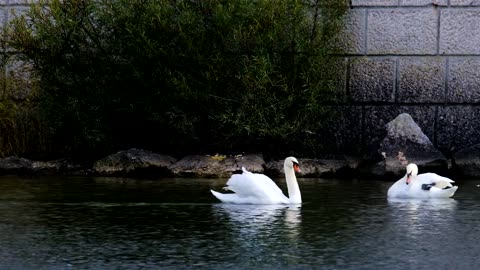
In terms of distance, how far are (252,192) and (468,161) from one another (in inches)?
189

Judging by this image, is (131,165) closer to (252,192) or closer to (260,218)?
(252,192)

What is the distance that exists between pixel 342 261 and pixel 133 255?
1649 millimetres

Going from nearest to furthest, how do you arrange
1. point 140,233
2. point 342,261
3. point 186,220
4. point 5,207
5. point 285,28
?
point 342,261, point 140,233, point 186,220, point 5,207, point 285,28

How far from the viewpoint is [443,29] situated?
1753 cm

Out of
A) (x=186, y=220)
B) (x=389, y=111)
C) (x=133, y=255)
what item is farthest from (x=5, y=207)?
(x=389, y=111)

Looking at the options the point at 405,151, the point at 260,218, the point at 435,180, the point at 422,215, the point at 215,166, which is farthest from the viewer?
the point at 405,151

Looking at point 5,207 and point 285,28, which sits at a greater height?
point 285,28

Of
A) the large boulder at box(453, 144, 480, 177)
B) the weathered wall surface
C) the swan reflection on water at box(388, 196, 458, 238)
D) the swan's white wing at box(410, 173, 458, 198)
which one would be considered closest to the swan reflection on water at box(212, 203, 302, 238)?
the swan reflection on water at box(388, 196, 458, 238)

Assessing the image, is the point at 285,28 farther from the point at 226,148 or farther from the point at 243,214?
the point at 243,214

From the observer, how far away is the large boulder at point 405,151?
53.5 ft

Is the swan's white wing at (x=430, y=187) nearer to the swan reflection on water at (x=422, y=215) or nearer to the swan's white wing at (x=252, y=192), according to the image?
the swan reflection on water at (x=422, y=215)

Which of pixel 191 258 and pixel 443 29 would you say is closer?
pixel 191 258

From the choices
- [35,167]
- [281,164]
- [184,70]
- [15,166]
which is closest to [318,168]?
[281,164]

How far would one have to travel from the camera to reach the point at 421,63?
17562mm
